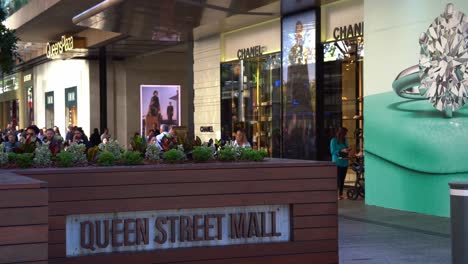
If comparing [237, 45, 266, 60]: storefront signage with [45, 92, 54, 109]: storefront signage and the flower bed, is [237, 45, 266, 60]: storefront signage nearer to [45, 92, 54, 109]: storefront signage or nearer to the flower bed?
the flower bed

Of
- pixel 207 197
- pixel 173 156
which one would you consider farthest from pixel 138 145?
pixel 207 197

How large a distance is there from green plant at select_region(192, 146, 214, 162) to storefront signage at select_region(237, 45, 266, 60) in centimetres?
1250

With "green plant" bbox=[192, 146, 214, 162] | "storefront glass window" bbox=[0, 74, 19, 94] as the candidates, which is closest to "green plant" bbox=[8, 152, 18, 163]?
Result: "green plant" bbox=[192, 146, 214, 162]

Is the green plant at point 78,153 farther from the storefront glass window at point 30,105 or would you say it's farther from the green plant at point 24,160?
the storefront glass window at point 30,105

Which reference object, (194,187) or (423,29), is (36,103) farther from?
(194,187)

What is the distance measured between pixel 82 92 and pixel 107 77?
46.0 inches

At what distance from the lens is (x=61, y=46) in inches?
1142

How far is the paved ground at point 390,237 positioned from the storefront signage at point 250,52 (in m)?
6.98

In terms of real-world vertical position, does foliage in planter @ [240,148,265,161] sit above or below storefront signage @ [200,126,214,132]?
above

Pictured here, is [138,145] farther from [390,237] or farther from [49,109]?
[49,109]

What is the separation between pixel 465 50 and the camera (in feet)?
44.4

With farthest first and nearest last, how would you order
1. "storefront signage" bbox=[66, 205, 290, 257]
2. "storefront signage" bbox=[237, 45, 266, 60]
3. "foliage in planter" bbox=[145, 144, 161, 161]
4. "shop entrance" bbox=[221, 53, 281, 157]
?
"storefront signage" bbox=[237, 45, 266, 60]
"shop entrance" bbox=[221, 53, 281, 157]
"foliage in planter" bbox=[145, 144, 161, 161]
"storefront signage" bbox=[66, 205, 290, 257]

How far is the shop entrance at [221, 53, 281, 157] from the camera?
20.5 m

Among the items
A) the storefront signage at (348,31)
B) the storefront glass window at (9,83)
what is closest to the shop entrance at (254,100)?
the storefront signage at (348,31)
